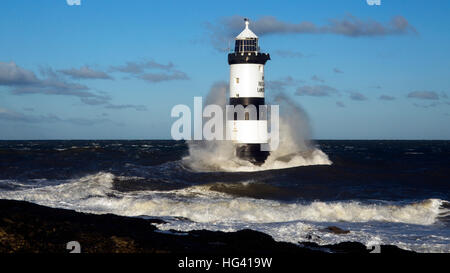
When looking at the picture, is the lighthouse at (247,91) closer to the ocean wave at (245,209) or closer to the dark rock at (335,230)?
the ocean wave at (245,209)

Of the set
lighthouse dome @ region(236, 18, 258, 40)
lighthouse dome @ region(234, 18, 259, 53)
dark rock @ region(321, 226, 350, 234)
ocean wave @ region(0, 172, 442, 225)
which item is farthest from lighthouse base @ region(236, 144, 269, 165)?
dark rock @ region(321, 226, 350, 234)

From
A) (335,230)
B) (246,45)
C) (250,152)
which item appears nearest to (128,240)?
(335,230)

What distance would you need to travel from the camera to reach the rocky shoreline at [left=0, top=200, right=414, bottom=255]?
942cm

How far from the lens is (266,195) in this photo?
67.9 feet

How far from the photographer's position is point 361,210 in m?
16.5

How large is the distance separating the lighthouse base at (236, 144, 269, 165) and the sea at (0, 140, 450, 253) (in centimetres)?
39

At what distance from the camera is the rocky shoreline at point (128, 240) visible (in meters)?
9.42

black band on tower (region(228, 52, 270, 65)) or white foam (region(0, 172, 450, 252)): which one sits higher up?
black band on tower (region(228, 52, 270, 65))

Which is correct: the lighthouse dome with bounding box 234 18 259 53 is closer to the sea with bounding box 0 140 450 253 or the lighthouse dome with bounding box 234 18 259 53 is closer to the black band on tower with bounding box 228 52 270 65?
the black band on tower with bounding box 228 52 270 65

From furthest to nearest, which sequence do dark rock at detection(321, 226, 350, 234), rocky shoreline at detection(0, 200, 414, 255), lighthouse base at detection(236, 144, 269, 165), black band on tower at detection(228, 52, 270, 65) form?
lighthouse base at detection(236, 144, 269, 165)
black band on tower at detection(228, 52, 270, 65)
dark rock at detection(321, 226, 350, 234)
rocky shoreline at detection(0, 200, 414, 255)

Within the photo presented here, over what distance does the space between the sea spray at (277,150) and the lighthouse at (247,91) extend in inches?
42.0

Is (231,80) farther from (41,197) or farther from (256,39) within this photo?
(41,197)

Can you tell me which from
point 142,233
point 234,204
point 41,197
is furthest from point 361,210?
point 41,197
